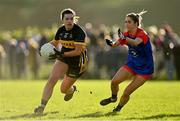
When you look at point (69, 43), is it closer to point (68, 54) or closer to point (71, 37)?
point (71, 37)

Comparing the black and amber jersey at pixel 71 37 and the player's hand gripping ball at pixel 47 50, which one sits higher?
the black and amber jersey at pixel 71 37

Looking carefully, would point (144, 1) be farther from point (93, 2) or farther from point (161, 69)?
point (161, 69)

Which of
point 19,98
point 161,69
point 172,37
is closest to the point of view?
point 19,98

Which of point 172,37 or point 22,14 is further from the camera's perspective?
point 22,14

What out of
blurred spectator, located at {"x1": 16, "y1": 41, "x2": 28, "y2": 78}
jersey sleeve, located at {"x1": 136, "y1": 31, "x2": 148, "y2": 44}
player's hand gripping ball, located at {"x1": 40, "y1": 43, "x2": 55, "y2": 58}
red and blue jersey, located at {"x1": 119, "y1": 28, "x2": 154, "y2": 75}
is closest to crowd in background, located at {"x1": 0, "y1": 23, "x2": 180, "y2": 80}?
blurred spectator, located at {"x1": 16, "y1": 41, "x2": 28, "y2": 78}

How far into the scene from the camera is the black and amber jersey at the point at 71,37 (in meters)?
12.9

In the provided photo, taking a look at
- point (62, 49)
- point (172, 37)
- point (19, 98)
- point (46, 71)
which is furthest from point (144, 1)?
point (62, 49)

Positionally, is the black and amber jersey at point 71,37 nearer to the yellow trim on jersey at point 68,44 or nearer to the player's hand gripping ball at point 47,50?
the yellow trim on jersey at point 68,44

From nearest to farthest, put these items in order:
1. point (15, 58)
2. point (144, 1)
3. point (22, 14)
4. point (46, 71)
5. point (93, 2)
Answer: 1. point (15, 58)
2. point (46, 71)
3. point (144, 1)
4. point (93, 2)
5. point (22, 14)

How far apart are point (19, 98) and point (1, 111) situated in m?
3.58

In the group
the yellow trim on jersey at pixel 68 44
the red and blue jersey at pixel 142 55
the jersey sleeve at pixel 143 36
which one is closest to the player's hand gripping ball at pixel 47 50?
the yellow trim on jersey at pixel 68 44

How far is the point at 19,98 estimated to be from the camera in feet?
55.3

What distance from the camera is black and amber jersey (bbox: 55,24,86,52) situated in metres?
12.9

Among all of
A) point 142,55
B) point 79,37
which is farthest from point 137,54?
point 79,37
